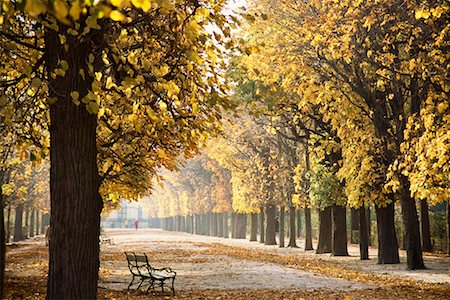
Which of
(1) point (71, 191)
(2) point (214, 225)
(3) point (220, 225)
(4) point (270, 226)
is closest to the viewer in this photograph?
(1) point (71, 191)

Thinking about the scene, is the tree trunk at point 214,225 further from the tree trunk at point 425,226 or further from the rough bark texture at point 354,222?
the tree trunk at point 425,226

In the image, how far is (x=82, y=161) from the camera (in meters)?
7.85

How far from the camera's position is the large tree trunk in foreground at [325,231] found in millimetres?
32844

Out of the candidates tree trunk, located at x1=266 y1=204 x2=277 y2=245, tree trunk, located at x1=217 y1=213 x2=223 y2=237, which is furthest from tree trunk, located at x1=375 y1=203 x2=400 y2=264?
tree trunk, located at x1=217 y1=213 x2=223 y2=237

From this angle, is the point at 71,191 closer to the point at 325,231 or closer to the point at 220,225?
the point at 325,231

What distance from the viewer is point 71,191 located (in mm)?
7750

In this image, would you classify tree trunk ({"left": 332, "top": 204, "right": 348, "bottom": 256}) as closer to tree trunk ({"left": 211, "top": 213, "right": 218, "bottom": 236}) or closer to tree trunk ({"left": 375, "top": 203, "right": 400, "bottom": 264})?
tree trunk ({"left": 375, "top": 203, "right": 400, "bottom": 264})

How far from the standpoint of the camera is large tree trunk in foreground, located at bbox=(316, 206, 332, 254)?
108ft

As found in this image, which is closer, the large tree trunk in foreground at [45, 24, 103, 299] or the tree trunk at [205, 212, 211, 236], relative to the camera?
the large tree trunk in foreground at [45, 24, 103, 299]

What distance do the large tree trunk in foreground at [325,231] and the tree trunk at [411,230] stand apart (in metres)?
11.6

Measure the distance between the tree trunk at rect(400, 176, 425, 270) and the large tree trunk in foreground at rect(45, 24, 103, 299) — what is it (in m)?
15.6

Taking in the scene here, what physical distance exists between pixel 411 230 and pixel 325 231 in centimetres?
1290

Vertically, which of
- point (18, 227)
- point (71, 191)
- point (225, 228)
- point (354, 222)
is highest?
point (71, 191)

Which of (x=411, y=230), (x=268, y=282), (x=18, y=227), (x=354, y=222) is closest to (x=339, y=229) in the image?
(x=411, y=230)
